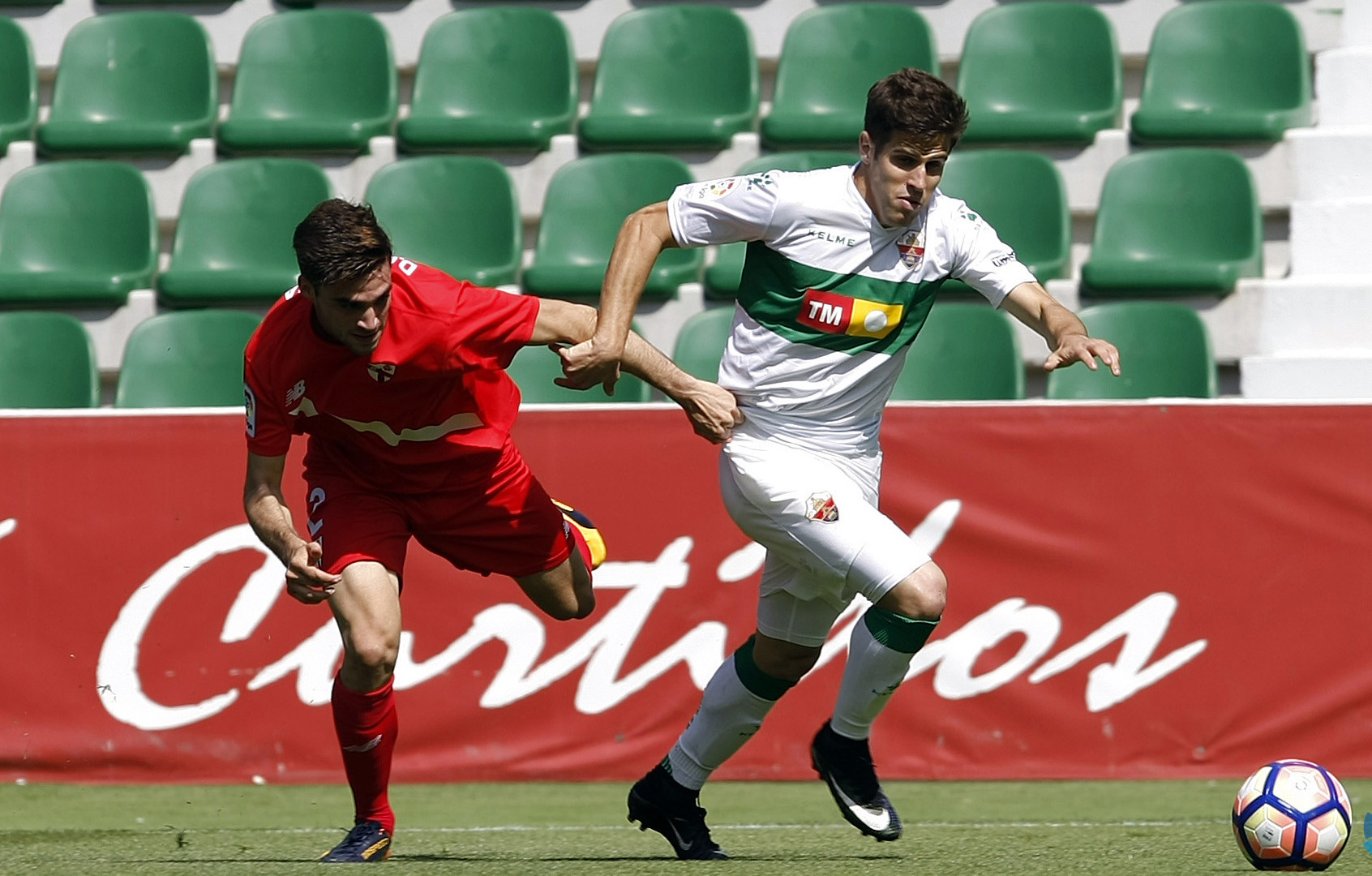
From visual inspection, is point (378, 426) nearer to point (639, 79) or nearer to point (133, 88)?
point (639, 79)

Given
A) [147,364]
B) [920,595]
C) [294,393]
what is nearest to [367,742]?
[294,393]

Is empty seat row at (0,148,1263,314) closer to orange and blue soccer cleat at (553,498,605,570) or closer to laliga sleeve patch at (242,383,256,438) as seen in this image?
orange and blue soccer cleat at (553,498,605,570)

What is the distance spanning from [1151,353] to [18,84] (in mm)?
6250

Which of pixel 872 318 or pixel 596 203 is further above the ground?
pixel 872 318

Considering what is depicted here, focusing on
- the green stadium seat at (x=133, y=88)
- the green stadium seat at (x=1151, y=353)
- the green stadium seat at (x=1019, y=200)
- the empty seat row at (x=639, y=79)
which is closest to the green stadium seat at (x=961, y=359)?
the green stadium seat at (x=1151, y=353)

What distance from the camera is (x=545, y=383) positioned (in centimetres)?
815

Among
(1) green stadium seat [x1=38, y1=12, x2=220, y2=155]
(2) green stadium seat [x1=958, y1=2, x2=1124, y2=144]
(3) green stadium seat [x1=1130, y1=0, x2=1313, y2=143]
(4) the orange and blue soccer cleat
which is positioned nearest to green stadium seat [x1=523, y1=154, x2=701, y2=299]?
(2) green stadium seat [x1=958, y1=2, x2=1124, y2=144]

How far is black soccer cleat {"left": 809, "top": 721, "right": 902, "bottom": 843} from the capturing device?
482cm

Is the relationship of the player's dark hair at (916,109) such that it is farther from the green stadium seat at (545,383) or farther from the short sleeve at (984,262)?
the green stadium seat at (545,383)

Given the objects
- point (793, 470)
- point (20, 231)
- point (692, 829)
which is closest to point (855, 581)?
point (793, 470)

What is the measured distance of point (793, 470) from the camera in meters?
4.77

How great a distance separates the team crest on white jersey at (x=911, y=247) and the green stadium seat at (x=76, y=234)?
5292 mm

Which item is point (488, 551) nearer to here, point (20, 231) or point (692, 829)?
point (692, 829)

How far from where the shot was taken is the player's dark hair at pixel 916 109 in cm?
453
